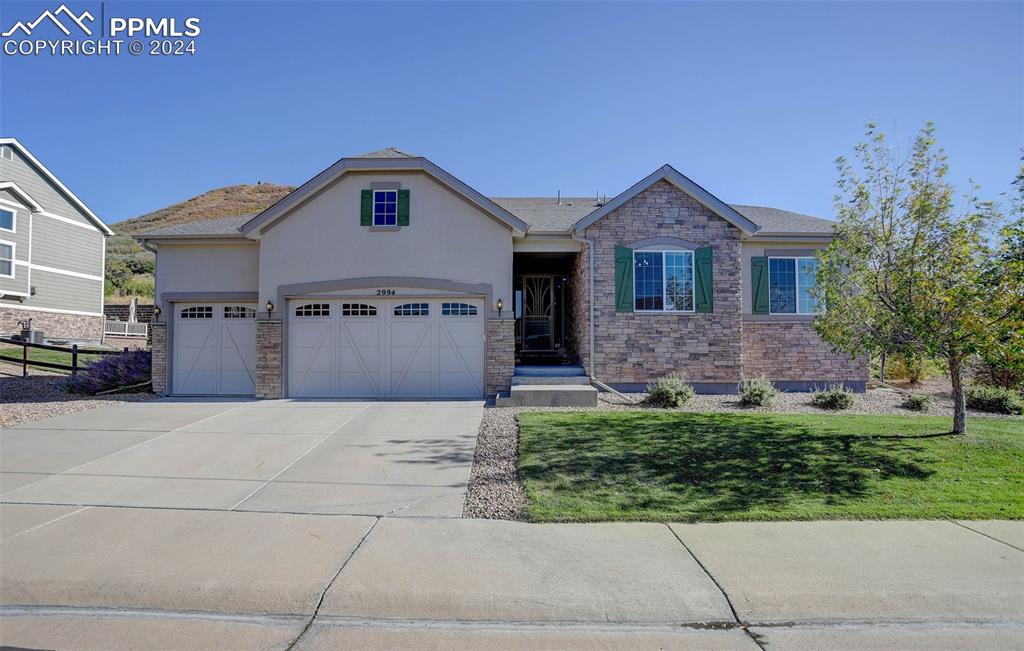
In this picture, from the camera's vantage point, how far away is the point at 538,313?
17.0 metres

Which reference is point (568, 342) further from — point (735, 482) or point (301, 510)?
point (301, 510)

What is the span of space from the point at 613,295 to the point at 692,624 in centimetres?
1005

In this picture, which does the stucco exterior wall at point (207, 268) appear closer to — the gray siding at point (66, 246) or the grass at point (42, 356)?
the grass at point (42, 356)

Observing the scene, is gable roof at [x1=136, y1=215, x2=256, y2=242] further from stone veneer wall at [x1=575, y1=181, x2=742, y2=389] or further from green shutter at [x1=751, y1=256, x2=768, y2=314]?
green shutter at [x1=751, y1=256, x2=768, y2=314]

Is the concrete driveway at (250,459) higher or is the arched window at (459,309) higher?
the arched window at (459,309)

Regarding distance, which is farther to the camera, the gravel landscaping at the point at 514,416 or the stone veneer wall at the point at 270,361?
the stone veneer wall at the point at 270,361

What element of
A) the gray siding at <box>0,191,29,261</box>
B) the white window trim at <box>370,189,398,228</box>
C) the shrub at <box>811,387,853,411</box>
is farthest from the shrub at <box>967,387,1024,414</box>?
the gray siding at <box>0,191,29,261</box>

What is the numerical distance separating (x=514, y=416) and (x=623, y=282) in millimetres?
4762

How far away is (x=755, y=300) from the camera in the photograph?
14.2 metres

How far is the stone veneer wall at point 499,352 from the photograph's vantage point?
13180 millimetres

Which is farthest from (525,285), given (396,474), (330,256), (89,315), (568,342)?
(89,315)

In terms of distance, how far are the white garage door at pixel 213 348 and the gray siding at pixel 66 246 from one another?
1740 cm

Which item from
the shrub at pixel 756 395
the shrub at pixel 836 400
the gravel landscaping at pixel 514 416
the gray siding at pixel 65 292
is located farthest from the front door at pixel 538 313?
the gray siding at pixel 65 292

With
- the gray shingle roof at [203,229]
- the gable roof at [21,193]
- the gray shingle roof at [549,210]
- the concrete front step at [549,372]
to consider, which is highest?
the gable roof at [21,193]
